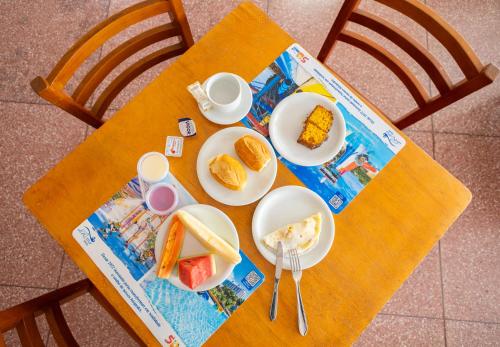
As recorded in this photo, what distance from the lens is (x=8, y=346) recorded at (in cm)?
165

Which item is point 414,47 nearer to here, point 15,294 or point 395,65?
point 395,65

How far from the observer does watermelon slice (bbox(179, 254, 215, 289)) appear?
98 centimetres

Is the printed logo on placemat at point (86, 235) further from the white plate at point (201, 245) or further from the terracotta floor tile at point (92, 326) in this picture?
the terracotta floor tile at point (92, 326)

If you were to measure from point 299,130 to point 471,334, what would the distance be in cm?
137

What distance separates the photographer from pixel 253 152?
3.46 ft

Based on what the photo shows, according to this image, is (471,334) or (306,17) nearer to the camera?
(471,334)

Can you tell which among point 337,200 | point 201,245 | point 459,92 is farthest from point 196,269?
point 459,92

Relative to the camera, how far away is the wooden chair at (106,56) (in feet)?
3.45

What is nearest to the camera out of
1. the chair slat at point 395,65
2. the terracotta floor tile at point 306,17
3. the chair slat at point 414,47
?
the chair slat at point 414,47

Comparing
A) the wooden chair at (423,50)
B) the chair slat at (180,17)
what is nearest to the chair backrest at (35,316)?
the chair slat at (180,17)

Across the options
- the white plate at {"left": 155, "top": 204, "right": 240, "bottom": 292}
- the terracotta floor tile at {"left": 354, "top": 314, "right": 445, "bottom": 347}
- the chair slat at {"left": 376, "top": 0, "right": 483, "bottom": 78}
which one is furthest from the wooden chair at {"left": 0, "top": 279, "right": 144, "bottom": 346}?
the chair slat at {"left": 376, "top": 0, "right": 483, "bottom": 78}

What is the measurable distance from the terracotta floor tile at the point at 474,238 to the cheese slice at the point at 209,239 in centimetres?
126

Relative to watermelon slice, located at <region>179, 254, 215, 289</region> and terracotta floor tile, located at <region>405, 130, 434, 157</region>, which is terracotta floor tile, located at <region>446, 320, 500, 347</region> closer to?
terracotta floor tile, located at <region>405, 130, 434, 157</region>

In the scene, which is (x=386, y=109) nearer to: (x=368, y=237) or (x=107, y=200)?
(x=368, y=237)
